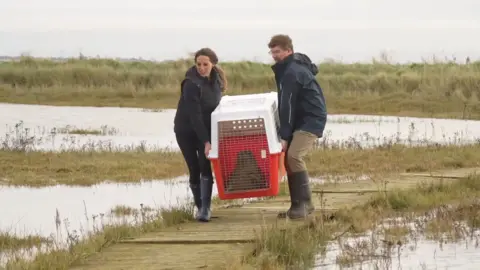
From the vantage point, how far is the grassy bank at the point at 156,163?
14.1m

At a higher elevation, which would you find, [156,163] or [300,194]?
[300,194]

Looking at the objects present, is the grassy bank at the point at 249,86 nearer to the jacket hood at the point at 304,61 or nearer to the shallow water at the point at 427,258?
the jacket hood at the point at 304,61

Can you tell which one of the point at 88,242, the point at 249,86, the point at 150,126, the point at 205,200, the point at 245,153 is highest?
the point at 245,153

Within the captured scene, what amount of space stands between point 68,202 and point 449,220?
4.83 metres

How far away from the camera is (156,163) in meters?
15.7

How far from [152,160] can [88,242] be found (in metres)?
8.16

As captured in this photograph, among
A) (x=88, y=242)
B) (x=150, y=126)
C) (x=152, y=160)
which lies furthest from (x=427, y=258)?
(x=150, y=126)

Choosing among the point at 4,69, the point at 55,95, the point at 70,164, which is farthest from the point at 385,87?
the point at 70,164

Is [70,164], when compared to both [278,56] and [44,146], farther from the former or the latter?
[278,56]

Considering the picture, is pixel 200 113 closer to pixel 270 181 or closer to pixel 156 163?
pixel 270 181

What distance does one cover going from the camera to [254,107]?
862 centimetres

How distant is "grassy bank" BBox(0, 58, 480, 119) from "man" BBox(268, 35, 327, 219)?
18.8 m

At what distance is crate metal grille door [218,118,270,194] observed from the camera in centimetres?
855

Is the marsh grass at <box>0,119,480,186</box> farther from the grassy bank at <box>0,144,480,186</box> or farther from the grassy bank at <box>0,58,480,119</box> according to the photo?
the grassy bank at <box>0,58,480,119</box>
